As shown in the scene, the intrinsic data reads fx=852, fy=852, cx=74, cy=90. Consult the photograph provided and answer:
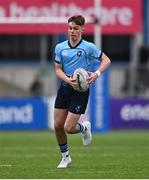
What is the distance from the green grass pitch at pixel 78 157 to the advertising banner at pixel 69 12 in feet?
13.7

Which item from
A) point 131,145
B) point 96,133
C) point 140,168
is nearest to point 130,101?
point 96,133

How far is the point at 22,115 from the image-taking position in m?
→ 26.4

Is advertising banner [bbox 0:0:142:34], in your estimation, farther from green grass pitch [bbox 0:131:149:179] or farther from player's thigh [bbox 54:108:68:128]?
player's thigh [bbox 54:108:68:128]

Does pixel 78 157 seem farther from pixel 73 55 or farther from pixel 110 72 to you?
pixel 110 72

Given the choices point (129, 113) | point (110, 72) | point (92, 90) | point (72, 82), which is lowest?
point (129, 113)

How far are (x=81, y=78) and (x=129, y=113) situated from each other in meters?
15.1

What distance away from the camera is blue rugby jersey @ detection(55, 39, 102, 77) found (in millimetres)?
12930

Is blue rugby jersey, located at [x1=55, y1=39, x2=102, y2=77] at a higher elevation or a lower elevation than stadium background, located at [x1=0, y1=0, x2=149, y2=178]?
higher

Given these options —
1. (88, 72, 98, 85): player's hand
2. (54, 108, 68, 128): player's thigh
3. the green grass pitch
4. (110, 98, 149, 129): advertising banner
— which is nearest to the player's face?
(88, 72, 98, 85): player's hand

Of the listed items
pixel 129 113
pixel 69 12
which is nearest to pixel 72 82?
pixel 69 12

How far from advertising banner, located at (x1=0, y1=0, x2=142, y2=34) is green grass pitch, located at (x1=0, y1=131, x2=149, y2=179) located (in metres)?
4.18

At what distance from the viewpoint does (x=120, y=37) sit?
40.2 metres

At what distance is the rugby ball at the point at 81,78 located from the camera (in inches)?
496

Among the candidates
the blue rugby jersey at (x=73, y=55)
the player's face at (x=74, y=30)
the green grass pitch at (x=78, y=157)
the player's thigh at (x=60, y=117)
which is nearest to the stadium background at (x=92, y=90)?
the green grass pitch at (x=78, y=157)
